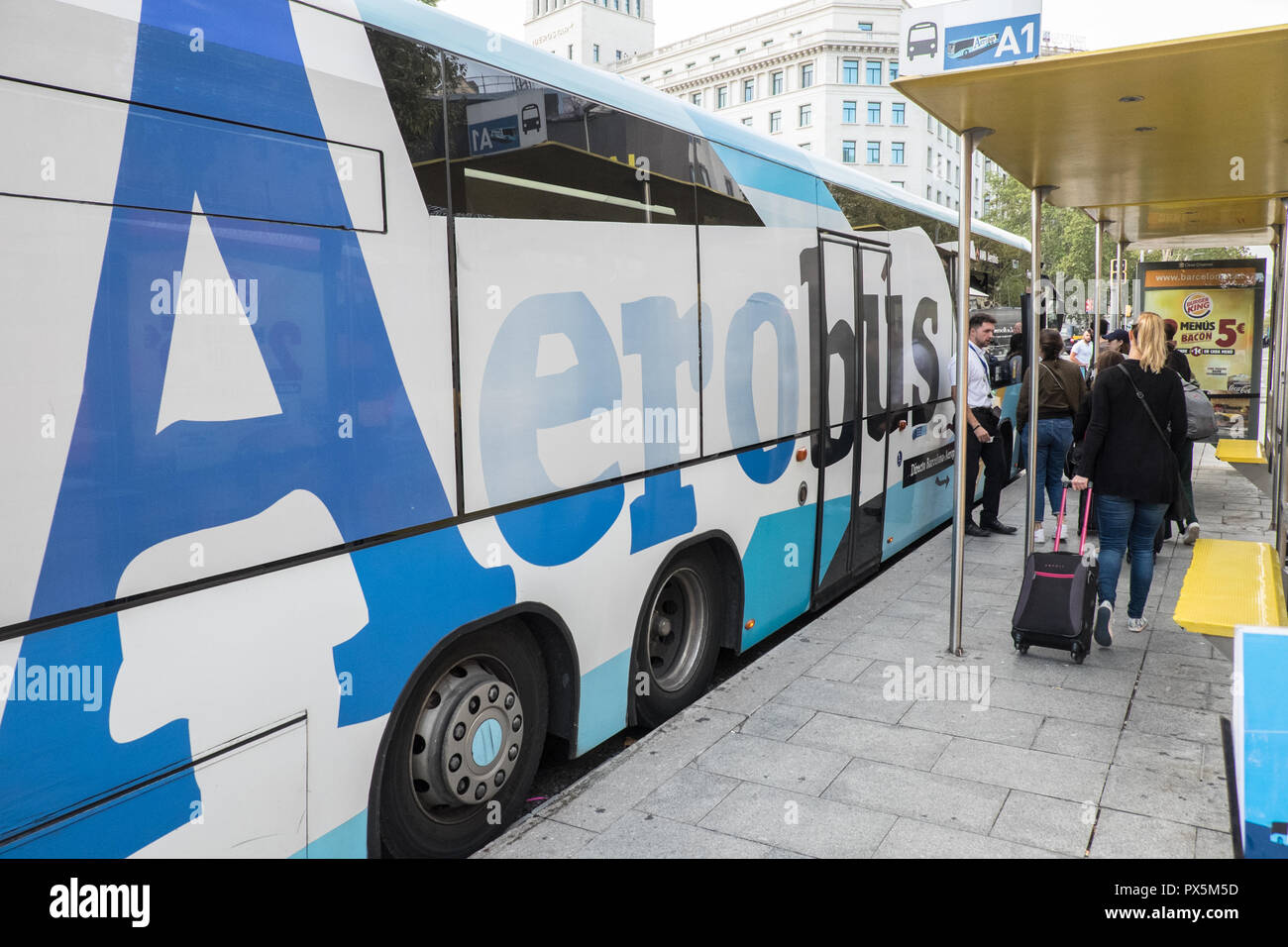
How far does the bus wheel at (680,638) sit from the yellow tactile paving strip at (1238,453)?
659 centimetres

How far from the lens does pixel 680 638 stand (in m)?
5.52

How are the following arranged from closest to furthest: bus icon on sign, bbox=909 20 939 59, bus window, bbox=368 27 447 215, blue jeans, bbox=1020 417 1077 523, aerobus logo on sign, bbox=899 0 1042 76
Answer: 1. bus window, bbox=368 27 447 215
2. aerobus logo on sign, bbox=899 0 1042 76
3. bus icon on sign, bbox=909 20 939 59
4. blue jeans, bbox=1020 417 1077 523

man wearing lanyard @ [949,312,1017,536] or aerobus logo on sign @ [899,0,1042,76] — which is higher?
aerobus logo on sign @ [899,0,1042,76]

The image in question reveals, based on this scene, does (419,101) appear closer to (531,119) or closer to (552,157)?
(531,119)

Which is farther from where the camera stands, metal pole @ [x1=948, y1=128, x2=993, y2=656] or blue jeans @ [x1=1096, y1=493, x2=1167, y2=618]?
blue jeans @ [x1=1096, y1=493, x2=1167, y2=618]

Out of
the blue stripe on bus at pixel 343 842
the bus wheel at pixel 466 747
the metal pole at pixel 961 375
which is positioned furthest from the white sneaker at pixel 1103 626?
the blue stripe on bus at pixel 343 842

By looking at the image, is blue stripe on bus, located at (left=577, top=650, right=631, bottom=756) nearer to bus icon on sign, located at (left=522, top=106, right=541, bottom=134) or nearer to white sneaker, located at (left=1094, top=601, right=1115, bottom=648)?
bus icon on sign, located at (left=522, top=106, right=541, bottom=134)

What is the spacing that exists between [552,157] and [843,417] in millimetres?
3564

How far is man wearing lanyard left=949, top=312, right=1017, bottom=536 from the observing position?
930cm

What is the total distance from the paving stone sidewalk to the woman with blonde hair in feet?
2.58

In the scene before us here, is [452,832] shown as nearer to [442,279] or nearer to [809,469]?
[442,279]

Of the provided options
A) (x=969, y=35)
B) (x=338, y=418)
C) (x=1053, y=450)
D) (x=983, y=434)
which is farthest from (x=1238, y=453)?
(x=338, y=418)

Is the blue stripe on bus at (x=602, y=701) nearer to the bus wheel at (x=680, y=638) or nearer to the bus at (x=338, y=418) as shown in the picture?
the bus at (x=338, y=418)

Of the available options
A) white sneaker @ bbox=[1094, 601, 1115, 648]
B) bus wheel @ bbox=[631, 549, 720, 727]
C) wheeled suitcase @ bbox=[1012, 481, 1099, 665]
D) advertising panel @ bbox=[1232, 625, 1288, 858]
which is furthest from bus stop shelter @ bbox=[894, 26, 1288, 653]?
advertising panel @ bbox=[1232, 625, 1288, 858]
